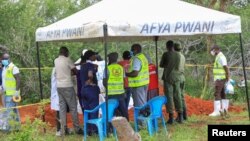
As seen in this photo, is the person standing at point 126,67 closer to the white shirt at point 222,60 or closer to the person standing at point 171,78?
the person standing at point 171,78

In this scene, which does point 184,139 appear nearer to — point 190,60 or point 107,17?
point 107,17

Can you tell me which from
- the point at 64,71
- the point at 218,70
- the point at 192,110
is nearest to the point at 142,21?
the point at 64,71

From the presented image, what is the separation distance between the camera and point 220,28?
9648 millimetres

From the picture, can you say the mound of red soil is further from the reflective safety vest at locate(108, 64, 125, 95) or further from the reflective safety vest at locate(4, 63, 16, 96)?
the reflective safety vest at locate(108, 64, 125, 95)

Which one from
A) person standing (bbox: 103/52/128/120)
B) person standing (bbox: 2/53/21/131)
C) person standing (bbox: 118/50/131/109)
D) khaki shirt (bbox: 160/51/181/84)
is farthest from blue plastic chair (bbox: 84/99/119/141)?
person standing (bbox: 2/53/21/131)

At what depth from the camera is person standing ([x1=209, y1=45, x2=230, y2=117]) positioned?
12.1 m

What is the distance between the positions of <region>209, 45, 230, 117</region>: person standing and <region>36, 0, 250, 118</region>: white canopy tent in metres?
2.08

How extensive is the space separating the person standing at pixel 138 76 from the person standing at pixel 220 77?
229 cm

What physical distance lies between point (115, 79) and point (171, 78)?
2182 mm

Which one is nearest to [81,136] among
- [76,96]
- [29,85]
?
[76,96]

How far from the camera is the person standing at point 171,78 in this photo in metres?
11.5

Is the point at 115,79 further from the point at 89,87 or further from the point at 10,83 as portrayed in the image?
the point at 10,83

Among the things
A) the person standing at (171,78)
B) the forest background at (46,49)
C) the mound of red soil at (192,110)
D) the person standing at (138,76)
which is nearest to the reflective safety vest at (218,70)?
the person standing at (171,78)

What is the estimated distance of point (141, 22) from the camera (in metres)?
9.26
